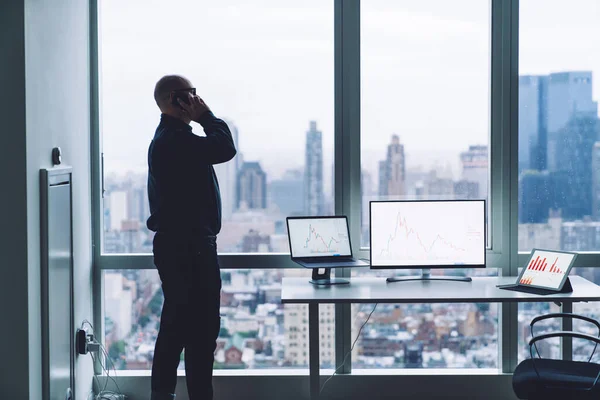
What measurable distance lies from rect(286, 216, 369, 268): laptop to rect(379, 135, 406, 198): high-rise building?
1.12 ft

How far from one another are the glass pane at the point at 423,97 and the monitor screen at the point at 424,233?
23 centimetres

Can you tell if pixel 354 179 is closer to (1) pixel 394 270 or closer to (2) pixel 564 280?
(1) pixel 394 270

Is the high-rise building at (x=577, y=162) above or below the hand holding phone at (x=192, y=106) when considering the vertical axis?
below

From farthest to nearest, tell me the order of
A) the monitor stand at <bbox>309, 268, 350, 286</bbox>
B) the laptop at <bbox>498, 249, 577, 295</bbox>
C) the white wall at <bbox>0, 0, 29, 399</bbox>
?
the monitor stand at <bbox>309, 268, 350, 286</bbox> → the laptop at <bbox>498, 249, 577, 295</bbox> → the white wall at <bbox>0, 0, 29, 399</bbox>

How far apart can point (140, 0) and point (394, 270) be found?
2.09m

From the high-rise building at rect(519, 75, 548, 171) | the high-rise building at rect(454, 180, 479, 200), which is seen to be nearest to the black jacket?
the high-rise building at rect(454, 180, 479, 200)

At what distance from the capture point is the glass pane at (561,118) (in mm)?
3980

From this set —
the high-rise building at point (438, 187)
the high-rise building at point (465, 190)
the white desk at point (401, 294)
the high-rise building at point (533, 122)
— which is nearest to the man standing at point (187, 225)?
the white desk at point (401, 294)

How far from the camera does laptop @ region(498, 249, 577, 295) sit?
351 centimetres

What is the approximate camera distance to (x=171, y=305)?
330cm

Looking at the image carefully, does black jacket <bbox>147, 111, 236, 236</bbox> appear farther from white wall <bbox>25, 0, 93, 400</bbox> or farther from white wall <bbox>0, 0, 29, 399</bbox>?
white wall <bbox>0, 0, 29, 399</bbox>

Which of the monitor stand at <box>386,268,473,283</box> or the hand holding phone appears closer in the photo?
the hand holding phone

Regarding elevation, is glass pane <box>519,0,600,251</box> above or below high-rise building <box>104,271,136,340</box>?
above

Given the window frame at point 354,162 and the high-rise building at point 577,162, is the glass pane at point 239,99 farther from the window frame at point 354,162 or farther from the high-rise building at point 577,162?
the high-rise building at point 577,162
